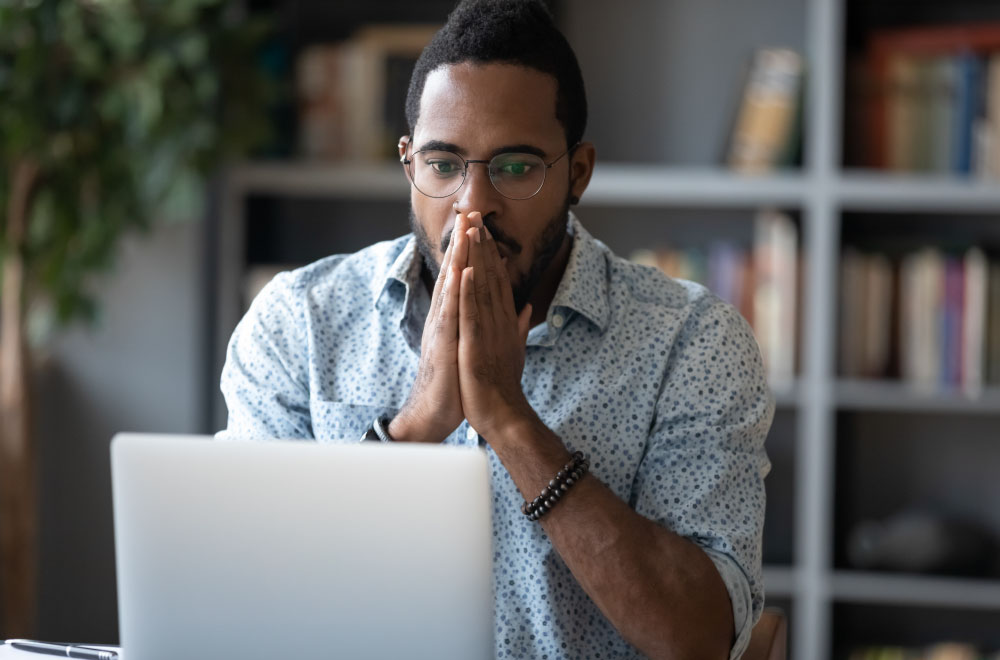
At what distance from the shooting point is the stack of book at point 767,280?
2.58 m

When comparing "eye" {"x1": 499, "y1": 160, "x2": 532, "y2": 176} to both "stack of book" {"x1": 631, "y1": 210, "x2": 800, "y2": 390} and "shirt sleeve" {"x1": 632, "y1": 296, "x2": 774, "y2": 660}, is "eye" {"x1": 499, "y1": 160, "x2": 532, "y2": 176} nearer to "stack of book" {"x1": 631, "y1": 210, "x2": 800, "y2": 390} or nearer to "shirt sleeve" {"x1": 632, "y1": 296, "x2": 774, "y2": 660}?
"shirt sleeve" {"x1": 632, "y1": 296, "x2": 774, "y2": 660}

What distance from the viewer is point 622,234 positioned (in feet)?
9.52

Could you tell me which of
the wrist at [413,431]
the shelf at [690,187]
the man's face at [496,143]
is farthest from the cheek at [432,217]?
the shelf at [690,187]

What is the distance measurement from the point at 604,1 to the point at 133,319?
4.30 feet

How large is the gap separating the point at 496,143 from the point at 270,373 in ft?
1.29

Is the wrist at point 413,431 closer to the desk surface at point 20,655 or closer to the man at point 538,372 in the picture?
the man at point 538,372

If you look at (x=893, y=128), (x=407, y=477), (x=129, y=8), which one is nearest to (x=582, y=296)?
(x=407, y=477)

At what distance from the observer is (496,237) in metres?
1.40

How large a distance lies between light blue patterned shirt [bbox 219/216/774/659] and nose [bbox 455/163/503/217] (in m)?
0.15

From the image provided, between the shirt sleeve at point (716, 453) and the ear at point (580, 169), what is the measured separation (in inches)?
8.2

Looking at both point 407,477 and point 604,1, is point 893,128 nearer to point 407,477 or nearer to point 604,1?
point 604,1

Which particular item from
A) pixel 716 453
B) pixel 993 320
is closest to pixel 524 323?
pixel 716 453

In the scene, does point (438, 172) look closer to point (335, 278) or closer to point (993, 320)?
point (335, 278)

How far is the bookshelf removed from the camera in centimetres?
253
